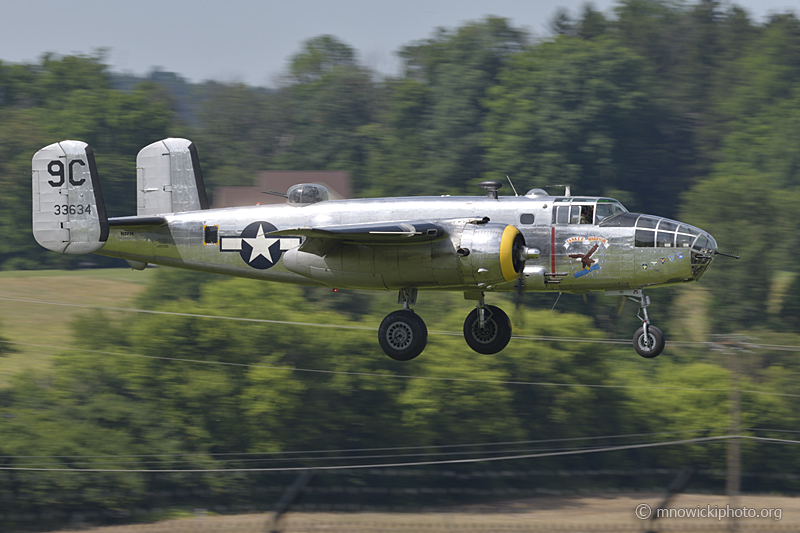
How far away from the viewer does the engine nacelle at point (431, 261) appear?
20.2 meters

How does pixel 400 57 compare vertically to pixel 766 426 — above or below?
above

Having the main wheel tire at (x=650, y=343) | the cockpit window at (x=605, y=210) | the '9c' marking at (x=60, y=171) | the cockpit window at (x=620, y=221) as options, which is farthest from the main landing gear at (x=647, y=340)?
the '9c' marking at (x=60, y=171)

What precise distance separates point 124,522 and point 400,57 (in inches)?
3394

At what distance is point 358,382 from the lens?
60.9m

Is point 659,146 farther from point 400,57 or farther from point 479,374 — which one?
point 479,374

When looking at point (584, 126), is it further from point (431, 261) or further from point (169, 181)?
point (431, 261)

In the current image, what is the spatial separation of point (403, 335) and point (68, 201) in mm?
Answer: 8688

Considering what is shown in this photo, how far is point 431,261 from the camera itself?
67.8ft

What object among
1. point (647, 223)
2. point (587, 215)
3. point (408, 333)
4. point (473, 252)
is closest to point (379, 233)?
point (473, 252)

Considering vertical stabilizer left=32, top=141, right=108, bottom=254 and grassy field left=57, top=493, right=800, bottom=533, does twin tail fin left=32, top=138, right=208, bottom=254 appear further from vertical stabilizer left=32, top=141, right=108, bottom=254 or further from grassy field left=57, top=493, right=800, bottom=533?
grassy field left=57, top=493, right=800, bottom=533

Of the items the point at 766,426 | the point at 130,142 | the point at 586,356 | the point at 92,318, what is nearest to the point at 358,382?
the point at 586,356

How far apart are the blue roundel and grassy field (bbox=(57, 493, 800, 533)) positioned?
3376 centimetres

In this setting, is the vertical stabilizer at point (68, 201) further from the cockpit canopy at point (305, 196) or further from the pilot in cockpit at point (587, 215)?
the pilot in cockpit at point (587, 215)

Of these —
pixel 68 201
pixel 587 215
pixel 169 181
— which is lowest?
pixel 68 201
